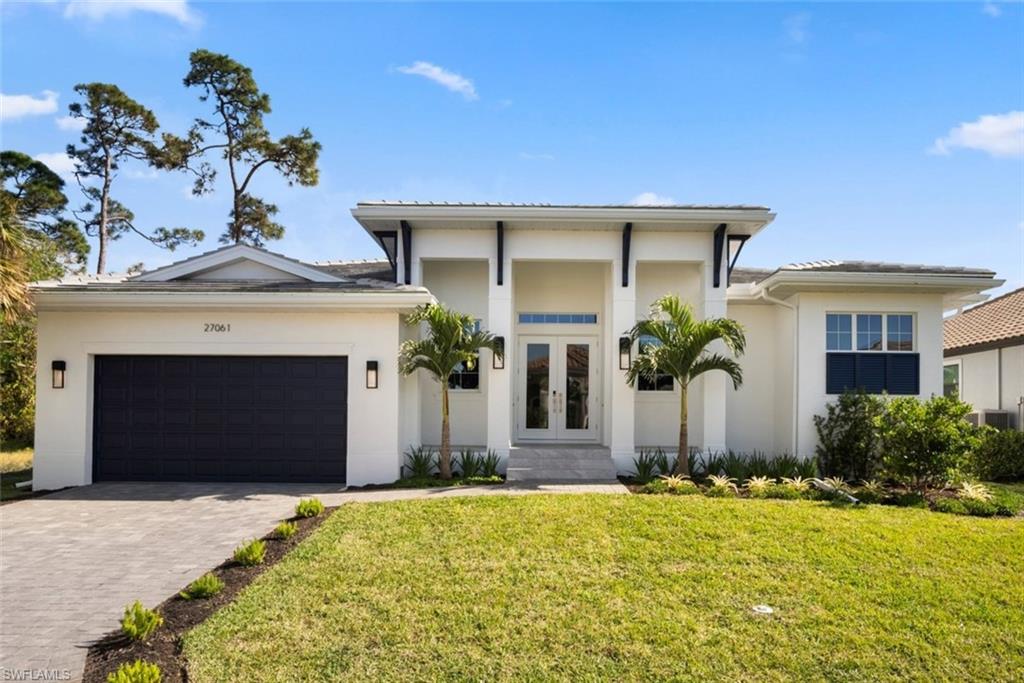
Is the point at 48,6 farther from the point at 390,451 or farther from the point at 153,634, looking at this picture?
the point at 153,634

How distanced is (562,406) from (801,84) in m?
8.07

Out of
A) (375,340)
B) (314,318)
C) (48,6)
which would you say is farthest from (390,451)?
(48,6)

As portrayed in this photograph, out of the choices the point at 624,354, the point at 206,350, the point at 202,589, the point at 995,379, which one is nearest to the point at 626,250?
the point at 624,354

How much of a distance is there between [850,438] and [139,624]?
1170 cm

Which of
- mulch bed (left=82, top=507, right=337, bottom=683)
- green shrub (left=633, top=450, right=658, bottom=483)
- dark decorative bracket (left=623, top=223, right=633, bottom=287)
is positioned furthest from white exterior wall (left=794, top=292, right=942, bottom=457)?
mulch bed (left=82, top=507, right=337, bottom=683)

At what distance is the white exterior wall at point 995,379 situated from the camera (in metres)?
14.6

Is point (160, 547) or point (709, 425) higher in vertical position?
point (709, 425)

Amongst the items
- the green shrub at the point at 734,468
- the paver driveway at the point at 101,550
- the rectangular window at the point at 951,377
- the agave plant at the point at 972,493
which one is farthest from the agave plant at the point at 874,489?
the rectangular window at the point at 951,377

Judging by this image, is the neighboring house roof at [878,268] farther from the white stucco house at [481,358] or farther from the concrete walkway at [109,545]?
the concrete walkway at [109,545]

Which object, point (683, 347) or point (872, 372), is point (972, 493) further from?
point (683, 347)

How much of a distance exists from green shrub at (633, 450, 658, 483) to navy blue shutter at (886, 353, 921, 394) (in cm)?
509

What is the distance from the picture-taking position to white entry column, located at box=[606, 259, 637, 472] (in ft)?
40.4

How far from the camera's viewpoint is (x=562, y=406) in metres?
14.1

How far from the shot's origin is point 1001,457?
12844mm
